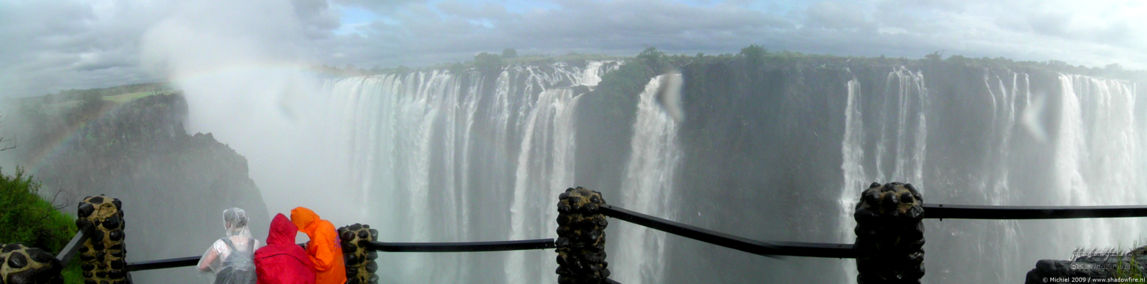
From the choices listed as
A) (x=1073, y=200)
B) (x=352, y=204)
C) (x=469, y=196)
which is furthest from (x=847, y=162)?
(x=352, y=204)

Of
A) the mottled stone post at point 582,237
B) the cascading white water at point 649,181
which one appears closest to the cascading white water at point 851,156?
the cascading white water at point 649,181

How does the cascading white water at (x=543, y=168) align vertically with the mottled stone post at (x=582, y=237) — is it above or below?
below

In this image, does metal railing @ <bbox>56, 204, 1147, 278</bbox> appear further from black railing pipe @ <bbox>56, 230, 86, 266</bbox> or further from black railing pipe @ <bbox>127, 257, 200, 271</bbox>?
black railing pipe @ <bbox>127, 257, 200, 271</bbox>

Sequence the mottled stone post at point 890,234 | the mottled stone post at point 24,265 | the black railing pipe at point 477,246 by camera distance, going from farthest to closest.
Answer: the black railing pipe at point 477,246
the mottled stone post at point 24,265
the mottled stone post at point 890,234

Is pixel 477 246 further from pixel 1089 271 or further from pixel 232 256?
pixel 1089 271

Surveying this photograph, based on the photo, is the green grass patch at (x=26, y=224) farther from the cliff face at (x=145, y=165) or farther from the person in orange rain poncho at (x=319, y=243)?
the cliff face at (x=145, y=165)
